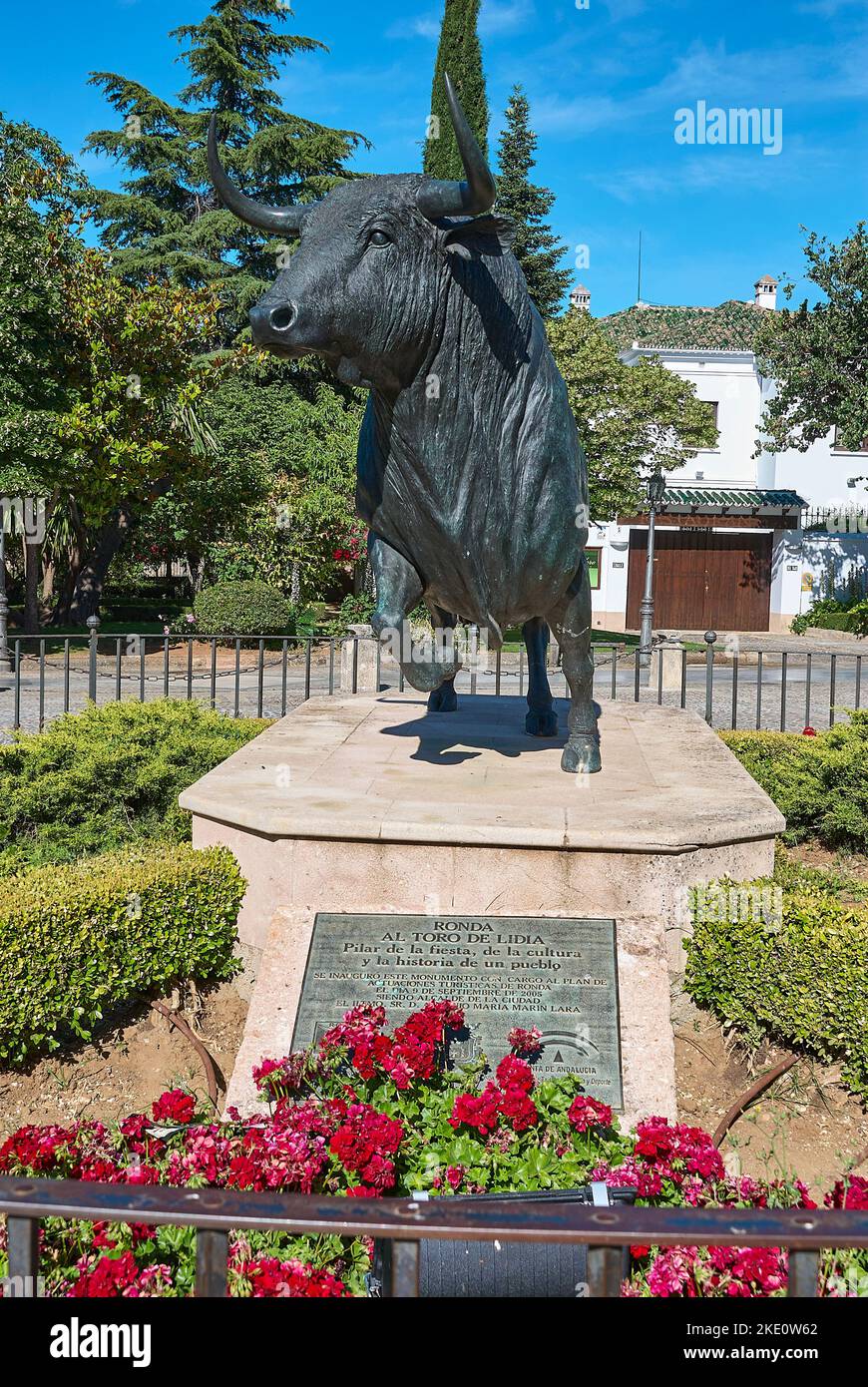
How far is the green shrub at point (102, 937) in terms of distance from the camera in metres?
3.70

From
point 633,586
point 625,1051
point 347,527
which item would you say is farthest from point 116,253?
point 625,1051

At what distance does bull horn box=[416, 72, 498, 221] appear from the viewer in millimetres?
2857

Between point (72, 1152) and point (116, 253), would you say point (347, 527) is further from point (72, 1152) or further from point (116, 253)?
point (72, 1152)

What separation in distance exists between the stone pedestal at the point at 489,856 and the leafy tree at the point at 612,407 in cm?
1948

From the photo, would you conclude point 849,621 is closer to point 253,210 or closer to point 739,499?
point 739,499

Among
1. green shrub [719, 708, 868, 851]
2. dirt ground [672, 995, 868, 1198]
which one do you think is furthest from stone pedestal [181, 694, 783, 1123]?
green shrub [719, 708, 868, 851]

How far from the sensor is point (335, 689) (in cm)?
1225

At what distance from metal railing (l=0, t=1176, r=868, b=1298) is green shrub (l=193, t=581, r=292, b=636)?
18153 millimetres

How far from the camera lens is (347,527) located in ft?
72.7

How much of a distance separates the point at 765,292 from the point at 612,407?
17651 mm

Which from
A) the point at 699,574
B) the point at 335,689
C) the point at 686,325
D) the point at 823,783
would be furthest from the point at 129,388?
the point at 686,325

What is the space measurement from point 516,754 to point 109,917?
2.22 metres

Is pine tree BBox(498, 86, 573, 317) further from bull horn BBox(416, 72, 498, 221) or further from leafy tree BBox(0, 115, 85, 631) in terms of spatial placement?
bull horn BBox(416, 72, 498, 221)

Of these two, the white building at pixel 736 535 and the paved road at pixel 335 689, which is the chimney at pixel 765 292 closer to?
the white building at pixel 736 535
